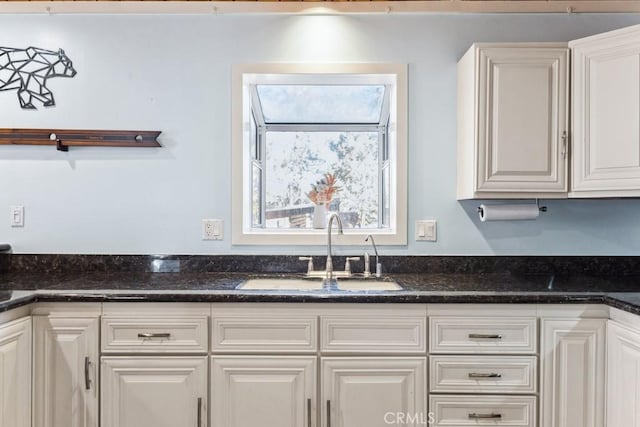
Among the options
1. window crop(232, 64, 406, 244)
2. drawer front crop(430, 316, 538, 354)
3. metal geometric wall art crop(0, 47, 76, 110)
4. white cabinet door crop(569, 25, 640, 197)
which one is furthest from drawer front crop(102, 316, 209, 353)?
white cabinet door crop(569, 25, 640, 197)

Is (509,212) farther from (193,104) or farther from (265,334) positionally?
(193,104)

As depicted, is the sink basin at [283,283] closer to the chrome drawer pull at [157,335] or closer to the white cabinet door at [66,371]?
the chrome drawer pull at [157,335]

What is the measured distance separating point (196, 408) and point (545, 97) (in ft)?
6.69

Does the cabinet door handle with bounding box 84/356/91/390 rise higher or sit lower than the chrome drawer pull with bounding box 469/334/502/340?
lower

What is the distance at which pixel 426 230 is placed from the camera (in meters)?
2.28

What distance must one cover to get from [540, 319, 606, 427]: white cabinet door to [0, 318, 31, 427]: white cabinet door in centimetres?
204

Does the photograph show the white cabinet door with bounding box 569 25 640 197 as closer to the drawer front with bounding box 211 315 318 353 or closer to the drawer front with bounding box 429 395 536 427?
the drawer front with bounding box 429 395 536 427

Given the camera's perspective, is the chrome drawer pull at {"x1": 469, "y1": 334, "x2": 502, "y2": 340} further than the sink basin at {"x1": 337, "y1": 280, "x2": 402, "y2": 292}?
No

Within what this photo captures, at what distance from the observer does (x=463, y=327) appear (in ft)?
5.72

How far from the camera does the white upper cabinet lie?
78.2 inches

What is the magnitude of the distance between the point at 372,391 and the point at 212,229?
1.15 metres

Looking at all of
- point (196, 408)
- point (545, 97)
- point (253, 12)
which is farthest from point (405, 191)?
point (196, 408)

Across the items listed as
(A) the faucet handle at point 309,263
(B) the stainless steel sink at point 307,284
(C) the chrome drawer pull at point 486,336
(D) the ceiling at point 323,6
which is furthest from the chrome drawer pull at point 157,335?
(D) the ceiling at point 323,6

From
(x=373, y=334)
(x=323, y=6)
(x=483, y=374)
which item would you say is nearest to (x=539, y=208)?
(x=483, y=374)
